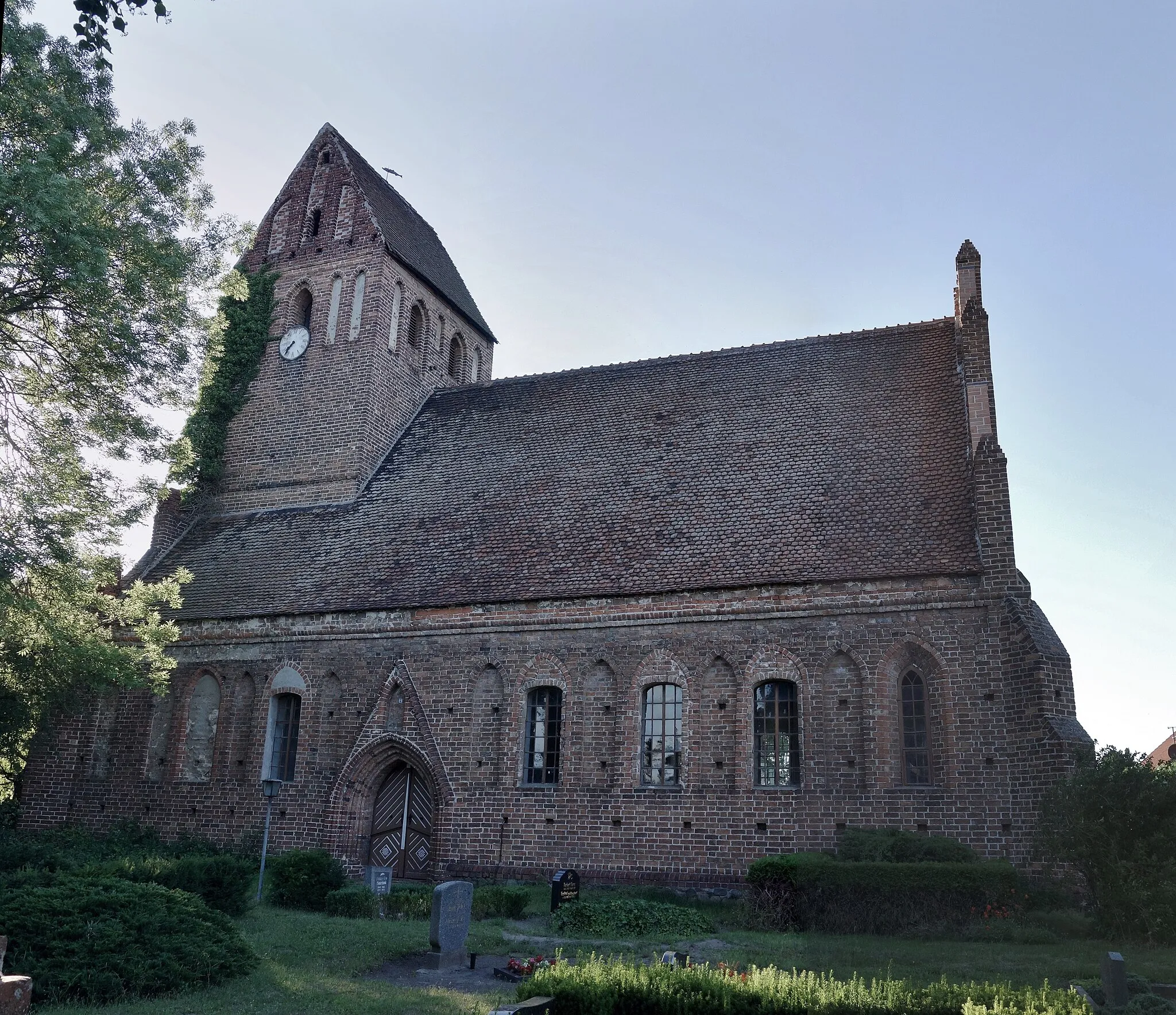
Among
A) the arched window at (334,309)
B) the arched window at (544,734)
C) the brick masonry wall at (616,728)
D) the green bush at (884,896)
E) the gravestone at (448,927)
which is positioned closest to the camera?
the gravestone at (448,927)

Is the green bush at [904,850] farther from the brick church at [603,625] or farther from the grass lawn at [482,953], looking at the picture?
the grass lawn at [482,953]

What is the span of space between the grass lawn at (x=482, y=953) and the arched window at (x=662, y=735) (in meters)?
3.84

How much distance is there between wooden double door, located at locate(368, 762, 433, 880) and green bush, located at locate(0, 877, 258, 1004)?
1028 centimetres

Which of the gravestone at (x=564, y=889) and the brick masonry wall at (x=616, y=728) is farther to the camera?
the brick masonry wall at (x=616, y=728)

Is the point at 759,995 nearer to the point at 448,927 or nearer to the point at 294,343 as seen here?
the point at 448,927

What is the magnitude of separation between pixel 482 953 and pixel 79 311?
12888mm

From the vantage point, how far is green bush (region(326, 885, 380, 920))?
1678 centimetres

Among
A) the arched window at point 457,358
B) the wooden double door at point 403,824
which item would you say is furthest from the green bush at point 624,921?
the arched window at point 457,358

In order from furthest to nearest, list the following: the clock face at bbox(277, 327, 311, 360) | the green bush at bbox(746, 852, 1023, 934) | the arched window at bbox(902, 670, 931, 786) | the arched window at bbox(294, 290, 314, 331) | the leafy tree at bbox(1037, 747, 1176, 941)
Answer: the arched window at bbox(294, 290, 314, 331) < the clock face at bbox(277, 327, 311, 360) < the arched window at bbox(902, 670, 931, 786) < the green bush at bbox(746, 852, 1023, 934) < the leafy tree at bbox(1037, 747, 1176, 941)

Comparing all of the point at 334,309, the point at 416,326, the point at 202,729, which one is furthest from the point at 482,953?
the point at 416,326

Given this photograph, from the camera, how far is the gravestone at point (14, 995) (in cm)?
821

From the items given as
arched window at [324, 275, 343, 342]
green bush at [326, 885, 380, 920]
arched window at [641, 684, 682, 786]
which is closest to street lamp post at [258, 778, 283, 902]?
green bush at [326, 885, 380, 920]

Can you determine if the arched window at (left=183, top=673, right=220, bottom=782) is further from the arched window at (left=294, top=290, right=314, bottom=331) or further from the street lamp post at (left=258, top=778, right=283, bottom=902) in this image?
the arched window at (left=294, top=290, right=314, bottom=331)

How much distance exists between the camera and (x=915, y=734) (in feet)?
60.6
